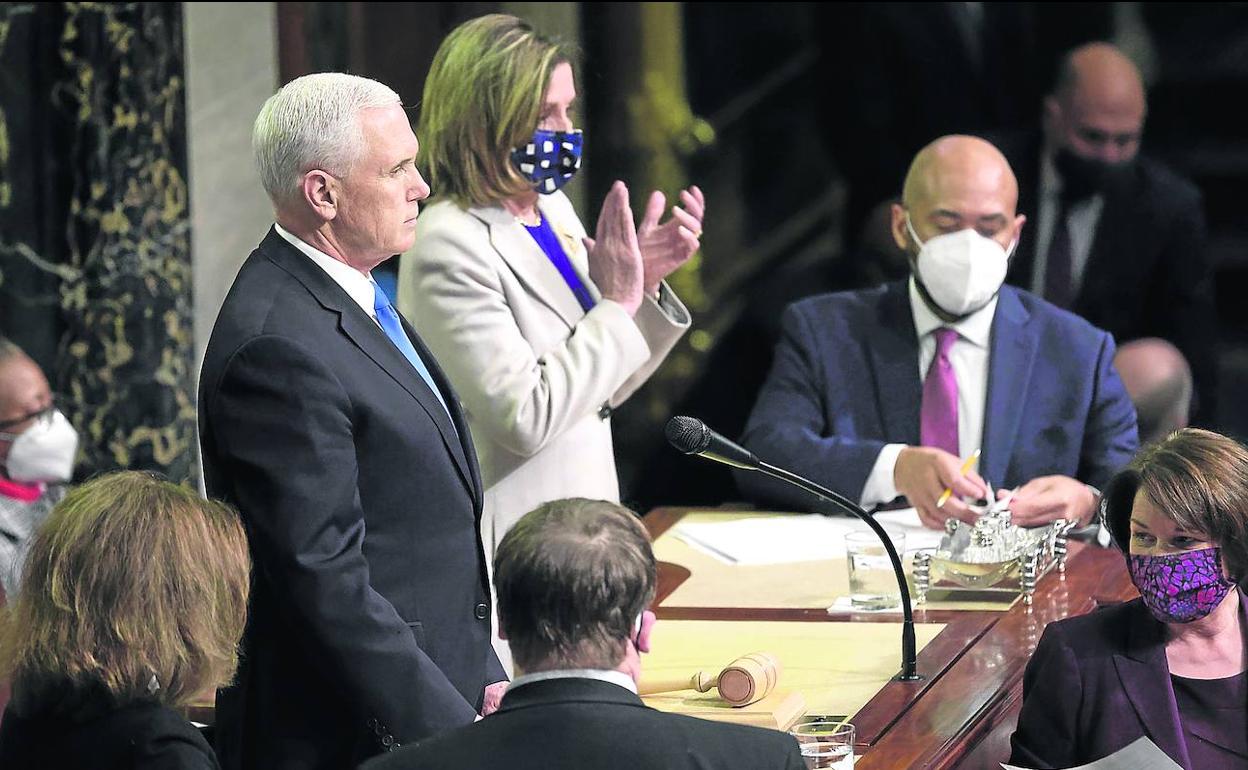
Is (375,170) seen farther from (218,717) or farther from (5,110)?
(5,110)

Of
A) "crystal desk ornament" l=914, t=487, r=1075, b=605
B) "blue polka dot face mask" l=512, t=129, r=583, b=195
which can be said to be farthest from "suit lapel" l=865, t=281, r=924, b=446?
Result: "blue polka dot face mask" l=512, t=129, r=583, b=195

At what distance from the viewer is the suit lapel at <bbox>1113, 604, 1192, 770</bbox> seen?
8.80 ft

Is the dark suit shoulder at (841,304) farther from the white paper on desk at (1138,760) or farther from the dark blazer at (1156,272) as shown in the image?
the white paper on desk at (1138,760)

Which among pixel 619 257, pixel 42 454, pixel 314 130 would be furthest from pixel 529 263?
pixel 42 454

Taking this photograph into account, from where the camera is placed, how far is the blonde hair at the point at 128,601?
7.02ft

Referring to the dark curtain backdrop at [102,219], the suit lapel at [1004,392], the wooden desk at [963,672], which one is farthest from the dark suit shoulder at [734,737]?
the dark curtain backdrop at [102,219]

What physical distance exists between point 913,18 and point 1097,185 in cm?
71

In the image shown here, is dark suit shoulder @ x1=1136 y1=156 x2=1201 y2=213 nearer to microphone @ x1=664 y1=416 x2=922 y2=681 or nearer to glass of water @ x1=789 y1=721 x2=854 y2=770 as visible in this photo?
microphone @ x1=664 y1=416 x2=922 y2=681

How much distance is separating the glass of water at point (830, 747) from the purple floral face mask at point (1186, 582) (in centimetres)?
53

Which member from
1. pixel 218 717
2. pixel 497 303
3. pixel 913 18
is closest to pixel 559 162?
pixel 497 303

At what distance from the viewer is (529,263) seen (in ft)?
11.6

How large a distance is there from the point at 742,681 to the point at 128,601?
0.91 m

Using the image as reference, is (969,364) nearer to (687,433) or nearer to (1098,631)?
(1098,631)

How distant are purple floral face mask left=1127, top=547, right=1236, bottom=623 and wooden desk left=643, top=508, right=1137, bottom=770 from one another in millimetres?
286
